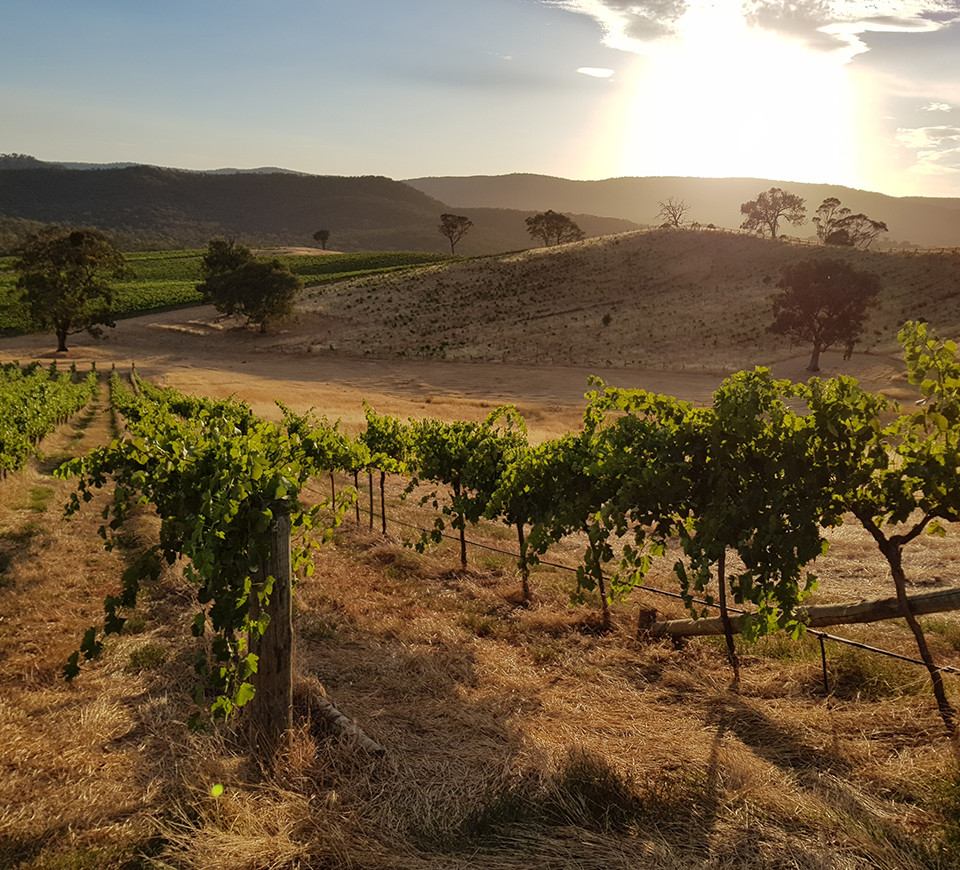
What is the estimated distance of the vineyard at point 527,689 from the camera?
4934 millimetres

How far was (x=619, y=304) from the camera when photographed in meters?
73.9

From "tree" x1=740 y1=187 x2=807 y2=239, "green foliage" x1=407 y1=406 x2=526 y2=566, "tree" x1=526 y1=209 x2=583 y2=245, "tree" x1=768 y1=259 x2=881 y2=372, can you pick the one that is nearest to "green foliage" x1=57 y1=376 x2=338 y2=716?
"green foliage" x1=407 y1=406 x2=526 y2=566

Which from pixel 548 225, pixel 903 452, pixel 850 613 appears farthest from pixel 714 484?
pixel 548 225

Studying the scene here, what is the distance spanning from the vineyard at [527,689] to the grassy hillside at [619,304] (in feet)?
162

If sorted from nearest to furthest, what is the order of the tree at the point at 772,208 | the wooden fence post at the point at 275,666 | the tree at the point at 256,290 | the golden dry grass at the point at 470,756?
1. the golden dry grass at the point at 470,756
2. the wooden fence post at the point at 275,666
3. the tree at the point at 256,290
4. the tree at the point at 772,208

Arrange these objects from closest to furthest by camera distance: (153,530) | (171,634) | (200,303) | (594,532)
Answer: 1. (594,532)
2. (171,634)
3. (153,530)
4. (200,303)

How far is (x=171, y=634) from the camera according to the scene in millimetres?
8742

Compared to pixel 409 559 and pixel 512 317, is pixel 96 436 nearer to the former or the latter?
pixel 409 559

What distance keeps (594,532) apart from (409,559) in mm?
6682

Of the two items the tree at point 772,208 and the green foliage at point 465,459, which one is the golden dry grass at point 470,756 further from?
the tree at point 772,208

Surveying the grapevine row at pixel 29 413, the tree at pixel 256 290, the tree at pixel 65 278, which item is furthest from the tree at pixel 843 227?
the grapevine row at pixel 29 413

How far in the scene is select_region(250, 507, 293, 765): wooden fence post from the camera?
5926 mm

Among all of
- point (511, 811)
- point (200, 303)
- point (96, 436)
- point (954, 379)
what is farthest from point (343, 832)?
point (200, 303)

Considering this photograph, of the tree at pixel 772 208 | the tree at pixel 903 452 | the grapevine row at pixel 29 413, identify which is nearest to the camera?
the tree at pixel 903 452
